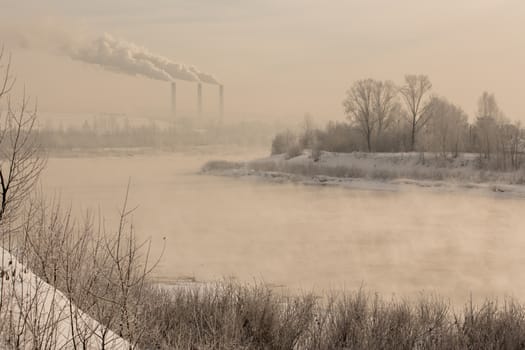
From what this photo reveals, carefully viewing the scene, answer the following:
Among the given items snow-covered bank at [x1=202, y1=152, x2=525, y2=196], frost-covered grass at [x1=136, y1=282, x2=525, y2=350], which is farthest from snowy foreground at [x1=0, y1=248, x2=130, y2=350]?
snow-covered bank at [x1=202, y1=152, x2=525, y2=196]

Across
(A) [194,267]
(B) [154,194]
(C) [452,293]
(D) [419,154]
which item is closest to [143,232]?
(A) [194,267]

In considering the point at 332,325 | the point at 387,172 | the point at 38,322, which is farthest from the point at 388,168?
the point at 38,322

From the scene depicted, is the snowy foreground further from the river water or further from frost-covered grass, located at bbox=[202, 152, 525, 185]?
frost-covered grass, located at bbox=[202, 152, 525, 185]

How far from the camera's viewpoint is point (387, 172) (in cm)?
3959

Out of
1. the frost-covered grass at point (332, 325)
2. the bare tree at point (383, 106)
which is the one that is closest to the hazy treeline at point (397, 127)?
the bare tree at point (383, 106)

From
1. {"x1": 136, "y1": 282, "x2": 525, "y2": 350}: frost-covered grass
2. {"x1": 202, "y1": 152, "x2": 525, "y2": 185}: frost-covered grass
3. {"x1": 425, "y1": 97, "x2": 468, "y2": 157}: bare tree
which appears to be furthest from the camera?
{"x1": 425, "y1": 97, "x2": 468, "y2": 157}: bare tree

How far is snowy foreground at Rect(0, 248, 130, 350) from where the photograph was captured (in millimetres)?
4859

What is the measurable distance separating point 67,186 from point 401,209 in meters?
21.5

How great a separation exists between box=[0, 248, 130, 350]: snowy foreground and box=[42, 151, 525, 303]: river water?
281 centimetres

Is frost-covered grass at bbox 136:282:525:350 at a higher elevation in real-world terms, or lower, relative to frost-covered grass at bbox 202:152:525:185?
lower

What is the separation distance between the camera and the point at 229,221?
2130 centimetres

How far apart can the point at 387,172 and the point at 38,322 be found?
3633 centimetres

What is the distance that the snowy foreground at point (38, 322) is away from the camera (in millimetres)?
4859

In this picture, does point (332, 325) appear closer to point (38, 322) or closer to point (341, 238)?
point (38, 322)
